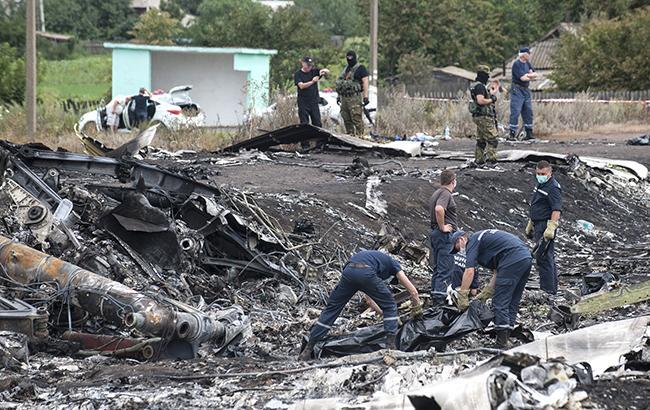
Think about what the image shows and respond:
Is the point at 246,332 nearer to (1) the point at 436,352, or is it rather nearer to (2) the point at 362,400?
(1) the point at 436,352

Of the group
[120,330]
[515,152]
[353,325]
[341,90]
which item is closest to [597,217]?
[515,152]

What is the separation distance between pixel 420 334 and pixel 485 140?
9.89 meters

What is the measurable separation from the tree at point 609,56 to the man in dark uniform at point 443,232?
2569cm

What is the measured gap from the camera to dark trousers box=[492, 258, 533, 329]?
35.6ft

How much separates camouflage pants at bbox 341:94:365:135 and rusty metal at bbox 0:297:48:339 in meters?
12.1

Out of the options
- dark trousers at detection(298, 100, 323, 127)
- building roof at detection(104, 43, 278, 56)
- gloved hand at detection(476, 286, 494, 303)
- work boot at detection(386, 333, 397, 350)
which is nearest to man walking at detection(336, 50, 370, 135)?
dark trousers at detection(298, 100, 323, 127)

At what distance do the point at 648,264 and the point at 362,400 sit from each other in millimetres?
9015

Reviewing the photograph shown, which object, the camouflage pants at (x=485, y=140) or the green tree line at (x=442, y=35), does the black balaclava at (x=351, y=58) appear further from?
the green tree line at (x=442, y=35)

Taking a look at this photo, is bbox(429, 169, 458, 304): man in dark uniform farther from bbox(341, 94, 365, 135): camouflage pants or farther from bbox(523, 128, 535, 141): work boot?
bbox(523, 128, 535, 141): work boot

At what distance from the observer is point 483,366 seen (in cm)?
788

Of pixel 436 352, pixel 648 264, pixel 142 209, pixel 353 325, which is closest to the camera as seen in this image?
pixel 436 352

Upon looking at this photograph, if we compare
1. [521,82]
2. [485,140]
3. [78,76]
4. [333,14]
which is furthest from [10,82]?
[333,14]

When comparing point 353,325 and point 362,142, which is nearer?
point 353,325

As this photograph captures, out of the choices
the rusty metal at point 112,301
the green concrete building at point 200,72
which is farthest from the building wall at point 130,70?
the rusty metal at point 112,301
